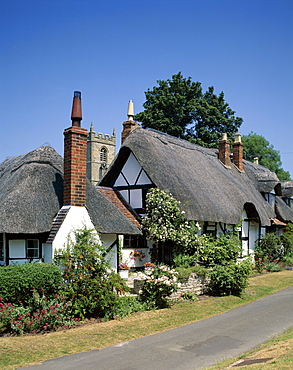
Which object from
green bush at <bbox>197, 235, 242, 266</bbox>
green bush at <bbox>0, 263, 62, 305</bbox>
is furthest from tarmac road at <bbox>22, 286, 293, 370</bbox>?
green bush at <bbox>197, 235, 242, 266</bbox>

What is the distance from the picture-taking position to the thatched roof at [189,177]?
16.5 metres

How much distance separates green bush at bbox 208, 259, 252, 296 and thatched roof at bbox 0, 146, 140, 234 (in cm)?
354

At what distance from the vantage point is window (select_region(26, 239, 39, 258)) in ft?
38.0

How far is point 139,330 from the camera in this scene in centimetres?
985

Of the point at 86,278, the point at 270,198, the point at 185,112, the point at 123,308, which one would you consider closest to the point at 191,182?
the point at 123,308

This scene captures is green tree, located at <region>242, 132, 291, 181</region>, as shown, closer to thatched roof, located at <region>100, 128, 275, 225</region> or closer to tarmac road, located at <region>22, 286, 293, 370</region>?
thatched roof, located at <region>100, 128, 275, 225</region>

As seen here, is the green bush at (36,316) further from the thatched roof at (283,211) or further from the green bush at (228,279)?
the thatched roof at (283,211)

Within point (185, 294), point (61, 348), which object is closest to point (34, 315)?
point (61, 348)

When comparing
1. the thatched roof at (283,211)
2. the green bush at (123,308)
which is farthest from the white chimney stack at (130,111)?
the thatched roof at (283,211)

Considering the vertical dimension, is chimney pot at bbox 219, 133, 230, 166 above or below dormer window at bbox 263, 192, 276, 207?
above

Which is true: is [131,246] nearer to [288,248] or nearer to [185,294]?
[185,294]

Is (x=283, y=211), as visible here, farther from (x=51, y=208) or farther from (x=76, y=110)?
(x=51, y=208)

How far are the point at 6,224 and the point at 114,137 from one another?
6850cm

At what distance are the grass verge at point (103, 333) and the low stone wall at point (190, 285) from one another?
2.29ft
